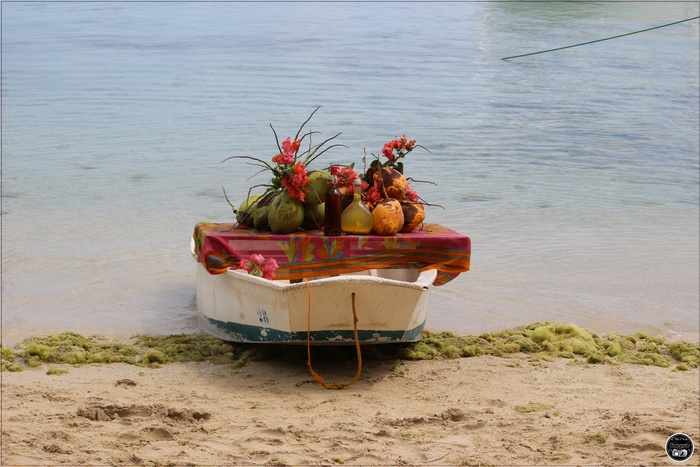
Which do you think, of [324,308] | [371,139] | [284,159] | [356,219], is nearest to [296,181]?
[284,159]

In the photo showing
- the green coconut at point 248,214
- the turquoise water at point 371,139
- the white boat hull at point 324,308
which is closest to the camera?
the white boat hull at point 324,308

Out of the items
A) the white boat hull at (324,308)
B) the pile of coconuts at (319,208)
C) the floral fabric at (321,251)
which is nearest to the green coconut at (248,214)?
the pile of coconuts at (319,208)

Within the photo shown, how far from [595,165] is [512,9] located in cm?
1616

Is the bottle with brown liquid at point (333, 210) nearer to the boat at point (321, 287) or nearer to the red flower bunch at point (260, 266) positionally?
the boat at point (321, 287)

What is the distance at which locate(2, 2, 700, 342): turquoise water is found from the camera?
7.39m

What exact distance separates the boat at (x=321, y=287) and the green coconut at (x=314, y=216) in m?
0.18

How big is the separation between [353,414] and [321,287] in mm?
650

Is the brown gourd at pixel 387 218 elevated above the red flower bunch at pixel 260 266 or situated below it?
above

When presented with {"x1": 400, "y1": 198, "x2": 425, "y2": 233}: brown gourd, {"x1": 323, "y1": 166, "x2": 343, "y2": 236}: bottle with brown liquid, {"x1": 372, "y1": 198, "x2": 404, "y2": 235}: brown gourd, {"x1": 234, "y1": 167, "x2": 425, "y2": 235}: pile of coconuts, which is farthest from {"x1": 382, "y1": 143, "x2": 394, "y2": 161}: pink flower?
{"x1": 323, "y1": 166, "x2": 343, "y2": 236}: bottle with brown liquid

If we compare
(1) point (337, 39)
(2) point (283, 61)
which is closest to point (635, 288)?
(2) point (283, 61)

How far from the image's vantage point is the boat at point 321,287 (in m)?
4.77

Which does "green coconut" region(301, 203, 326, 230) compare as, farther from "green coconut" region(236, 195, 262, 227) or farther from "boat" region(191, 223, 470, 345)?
"green coconut" region(236, 195, 262, 227)

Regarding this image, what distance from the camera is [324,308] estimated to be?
15.8 feet

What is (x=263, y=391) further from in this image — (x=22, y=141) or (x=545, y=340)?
(x=22, y=141)
